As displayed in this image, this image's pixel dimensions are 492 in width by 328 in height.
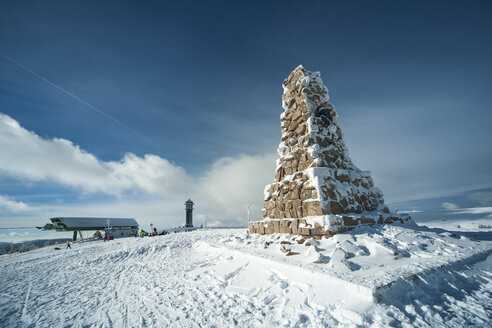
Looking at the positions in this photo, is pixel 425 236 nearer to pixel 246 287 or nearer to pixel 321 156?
pixel 321 156

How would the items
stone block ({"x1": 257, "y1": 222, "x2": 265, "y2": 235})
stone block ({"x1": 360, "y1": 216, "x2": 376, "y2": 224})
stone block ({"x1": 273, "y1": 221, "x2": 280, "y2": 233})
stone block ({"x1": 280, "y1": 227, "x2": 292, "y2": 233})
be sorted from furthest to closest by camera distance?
stone block ({"x1": 257, "y1": 222, "x2": 265, "y2": 235}) → stone block ({"x1": 273, "y1": 221, "x2": 280, "y2": 233}) → stone block ({"x1": 280, "y1": 227, "x2": 292, "y2": 233}) → stone block ({"x1": 360, "y1": 216, "x2": 376, "y2": 224})

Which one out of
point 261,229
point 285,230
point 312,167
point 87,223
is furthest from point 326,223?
point 87,223

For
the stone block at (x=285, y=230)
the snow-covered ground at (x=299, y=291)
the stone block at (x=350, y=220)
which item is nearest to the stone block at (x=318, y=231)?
the snow-covered ground at (x=299, y=291)

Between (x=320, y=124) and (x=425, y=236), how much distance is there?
4752 millimetres

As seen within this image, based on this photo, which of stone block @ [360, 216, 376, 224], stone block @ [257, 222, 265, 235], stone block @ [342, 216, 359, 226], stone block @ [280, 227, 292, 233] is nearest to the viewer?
stone block @ [342, 216, 359, 226]

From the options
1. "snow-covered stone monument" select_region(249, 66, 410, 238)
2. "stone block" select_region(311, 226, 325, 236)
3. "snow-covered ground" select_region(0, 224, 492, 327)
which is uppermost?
"snow-covered stone monument" select_region(249, 66, 410, 238)

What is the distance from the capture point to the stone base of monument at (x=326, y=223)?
18.4 feet

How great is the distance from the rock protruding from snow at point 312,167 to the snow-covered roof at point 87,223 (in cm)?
3375

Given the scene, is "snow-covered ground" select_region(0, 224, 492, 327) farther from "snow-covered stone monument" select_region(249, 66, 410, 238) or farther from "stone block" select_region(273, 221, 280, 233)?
"stone block" select_region(273, 221, 280, 233)

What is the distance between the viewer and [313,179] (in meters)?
6.57

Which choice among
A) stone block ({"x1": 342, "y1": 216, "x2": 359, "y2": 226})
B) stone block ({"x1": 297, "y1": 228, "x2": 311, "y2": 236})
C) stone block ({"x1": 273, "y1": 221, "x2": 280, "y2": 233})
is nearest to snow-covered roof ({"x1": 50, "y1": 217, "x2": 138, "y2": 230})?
stone block ({"x1": 273, "y1": 221, "x2": 280, "y2": 233})

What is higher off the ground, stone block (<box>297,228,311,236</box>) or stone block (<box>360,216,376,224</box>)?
stone block (<box>360,216,376,224</box>)

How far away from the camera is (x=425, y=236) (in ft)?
17.4

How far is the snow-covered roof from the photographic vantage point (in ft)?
97.1
